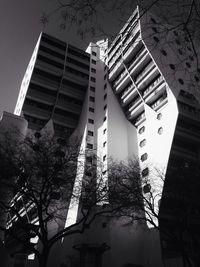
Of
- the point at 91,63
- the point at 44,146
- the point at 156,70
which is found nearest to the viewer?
the point at 44,146

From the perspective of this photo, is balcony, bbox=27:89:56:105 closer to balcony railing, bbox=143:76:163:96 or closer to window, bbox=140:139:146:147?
balcony railing, bbox=143:76:163:96

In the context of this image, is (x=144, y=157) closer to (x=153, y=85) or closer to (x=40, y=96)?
(x=153, y=85)

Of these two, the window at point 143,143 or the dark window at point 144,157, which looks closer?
the dark window at point 144,157

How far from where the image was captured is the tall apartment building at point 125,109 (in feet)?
107

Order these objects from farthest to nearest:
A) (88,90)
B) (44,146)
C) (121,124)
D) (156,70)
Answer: (88,90) → (121,124) → (156,70) → (44,146)

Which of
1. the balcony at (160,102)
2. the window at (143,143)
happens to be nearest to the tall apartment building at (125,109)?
the balcony at (160,102)

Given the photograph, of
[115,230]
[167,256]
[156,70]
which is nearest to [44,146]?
[115,230]

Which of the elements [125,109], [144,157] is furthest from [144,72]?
[144,157]

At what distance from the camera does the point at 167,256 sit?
31.0 m

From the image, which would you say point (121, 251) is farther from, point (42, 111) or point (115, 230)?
point (42, 111)

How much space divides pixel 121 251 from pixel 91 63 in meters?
40.1

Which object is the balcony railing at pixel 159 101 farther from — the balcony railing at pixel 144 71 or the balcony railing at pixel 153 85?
the balcony railing at pixel 144 71

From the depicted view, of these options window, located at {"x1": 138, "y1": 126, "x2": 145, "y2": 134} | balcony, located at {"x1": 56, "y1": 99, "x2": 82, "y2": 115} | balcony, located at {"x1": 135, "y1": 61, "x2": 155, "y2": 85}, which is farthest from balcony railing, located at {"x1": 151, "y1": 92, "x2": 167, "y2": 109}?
balcony, located at {"x1": 56, "y1": 99, "x2": 82, "y2": 115}

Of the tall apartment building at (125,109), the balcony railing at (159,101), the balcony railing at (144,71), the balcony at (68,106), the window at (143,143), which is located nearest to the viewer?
the tall apartment building at (125,109)
